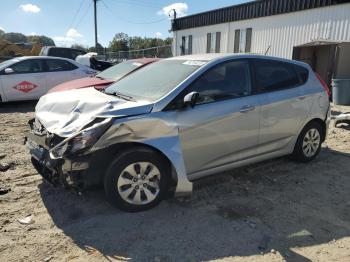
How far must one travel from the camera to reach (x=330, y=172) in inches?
209

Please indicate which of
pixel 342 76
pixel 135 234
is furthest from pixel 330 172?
pixel 342 76

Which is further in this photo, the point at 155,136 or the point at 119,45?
the point at 119,45

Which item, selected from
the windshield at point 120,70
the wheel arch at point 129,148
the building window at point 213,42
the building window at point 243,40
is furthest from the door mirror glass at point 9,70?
the building window at point 213,42

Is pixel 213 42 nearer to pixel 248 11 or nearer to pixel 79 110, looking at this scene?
pixel 248 11

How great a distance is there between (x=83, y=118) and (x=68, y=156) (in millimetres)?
480

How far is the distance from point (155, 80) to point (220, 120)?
37.9 inches

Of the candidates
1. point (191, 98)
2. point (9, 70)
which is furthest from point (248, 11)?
point (191, 98)

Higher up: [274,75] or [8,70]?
[274,75]

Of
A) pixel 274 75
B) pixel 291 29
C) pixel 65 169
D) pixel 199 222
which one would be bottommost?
pixel 199 222

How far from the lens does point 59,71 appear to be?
11.2 metres

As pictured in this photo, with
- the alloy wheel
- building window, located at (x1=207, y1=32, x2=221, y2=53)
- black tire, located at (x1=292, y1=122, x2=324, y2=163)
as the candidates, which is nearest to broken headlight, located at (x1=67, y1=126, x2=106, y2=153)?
the alloy wheel

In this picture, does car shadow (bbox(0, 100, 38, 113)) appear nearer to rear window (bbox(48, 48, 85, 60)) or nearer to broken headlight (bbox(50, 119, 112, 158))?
rear window (bbox(48, 48, 85, 60))

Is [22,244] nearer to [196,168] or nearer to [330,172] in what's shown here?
[196,168]

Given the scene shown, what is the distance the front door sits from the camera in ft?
13.3
